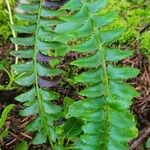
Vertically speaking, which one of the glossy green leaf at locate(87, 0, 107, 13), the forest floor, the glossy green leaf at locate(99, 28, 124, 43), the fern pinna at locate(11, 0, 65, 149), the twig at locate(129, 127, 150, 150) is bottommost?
the twig at locate(129, 127, 150, 150)

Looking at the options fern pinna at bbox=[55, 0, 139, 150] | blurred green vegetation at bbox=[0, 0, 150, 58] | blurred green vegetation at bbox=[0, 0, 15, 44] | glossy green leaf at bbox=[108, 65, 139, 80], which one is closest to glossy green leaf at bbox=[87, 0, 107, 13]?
fern pinna at bbox=[55, 0, 139, 150]

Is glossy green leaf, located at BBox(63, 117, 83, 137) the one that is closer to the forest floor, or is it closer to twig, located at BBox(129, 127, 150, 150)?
the forest floor

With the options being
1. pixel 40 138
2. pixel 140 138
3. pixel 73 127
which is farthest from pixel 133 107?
pixel 40 138

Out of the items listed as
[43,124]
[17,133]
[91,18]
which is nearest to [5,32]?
[17,133]

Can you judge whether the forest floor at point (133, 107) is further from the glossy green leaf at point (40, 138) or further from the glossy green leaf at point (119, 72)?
the glossy green leaf at point (119, 72)

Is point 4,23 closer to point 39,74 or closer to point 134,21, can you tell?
point 134,21

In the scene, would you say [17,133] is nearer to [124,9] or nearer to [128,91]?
[128,91]
